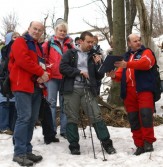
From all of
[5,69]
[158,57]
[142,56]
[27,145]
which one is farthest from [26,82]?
[158,57]

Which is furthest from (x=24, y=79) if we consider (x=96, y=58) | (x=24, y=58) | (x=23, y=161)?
(x=96, y=58)

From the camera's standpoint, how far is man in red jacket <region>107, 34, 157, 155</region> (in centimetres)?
498

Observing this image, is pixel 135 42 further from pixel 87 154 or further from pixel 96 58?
pixel 87 154

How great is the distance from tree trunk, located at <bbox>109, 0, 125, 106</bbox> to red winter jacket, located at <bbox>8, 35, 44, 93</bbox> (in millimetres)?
3379

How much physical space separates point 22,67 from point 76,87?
1.05 m

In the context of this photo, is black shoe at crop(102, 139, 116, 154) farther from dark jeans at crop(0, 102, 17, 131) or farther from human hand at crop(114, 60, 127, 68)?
dark jeans at crop(0, 102, 17, 131)

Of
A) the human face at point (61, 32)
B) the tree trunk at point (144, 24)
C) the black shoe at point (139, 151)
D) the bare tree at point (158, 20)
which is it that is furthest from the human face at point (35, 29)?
the bare tree at point (158, 20)

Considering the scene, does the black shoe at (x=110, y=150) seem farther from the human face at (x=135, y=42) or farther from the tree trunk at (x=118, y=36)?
the tree trunk at (x=118, y=36)

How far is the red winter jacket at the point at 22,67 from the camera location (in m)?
4.56

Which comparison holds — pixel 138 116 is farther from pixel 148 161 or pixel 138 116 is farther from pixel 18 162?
pixel 18 162

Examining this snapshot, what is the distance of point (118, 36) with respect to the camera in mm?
7762

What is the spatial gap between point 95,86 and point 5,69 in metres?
Result: 1.45

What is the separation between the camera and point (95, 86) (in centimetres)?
532

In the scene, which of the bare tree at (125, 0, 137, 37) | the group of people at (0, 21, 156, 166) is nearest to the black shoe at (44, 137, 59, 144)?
the group of people at (0, 21, 156, 166)
